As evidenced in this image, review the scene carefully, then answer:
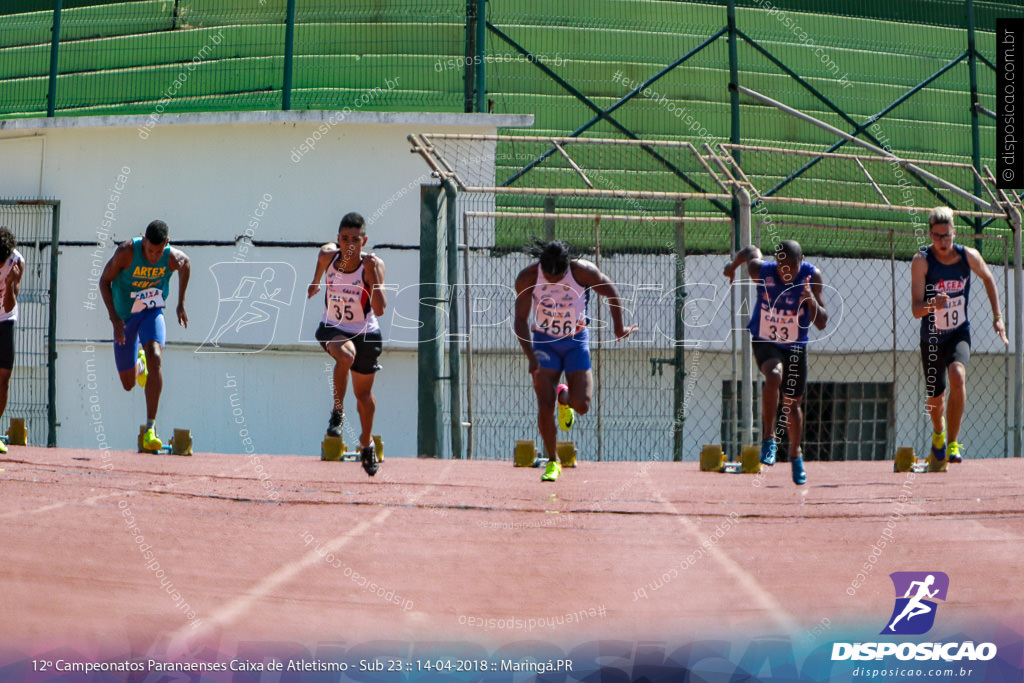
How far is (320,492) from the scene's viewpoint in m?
6.77

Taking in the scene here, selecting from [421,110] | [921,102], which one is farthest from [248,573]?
[921,102]

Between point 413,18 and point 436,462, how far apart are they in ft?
24.4

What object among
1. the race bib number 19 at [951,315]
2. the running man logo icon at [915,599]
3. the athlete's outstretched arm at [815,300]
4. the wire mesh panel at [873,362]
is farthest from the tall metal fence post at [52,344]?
the running man logo icon at [915,599]

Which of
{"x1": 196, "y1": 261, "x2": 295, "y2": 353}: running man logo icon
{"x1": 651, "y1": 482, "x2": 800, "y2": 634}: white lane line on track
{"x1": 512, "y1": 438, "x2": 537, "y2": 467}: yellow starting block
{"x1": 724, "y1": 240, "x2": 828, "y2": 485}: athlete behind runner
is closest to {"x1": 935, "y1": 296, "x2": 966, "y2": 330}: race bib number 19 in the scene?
{"x1": 724, "y1": 240, "x2": 828, "y2": 485}: athlete behind runner

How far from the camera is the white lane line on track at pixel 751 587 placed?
3580 mm

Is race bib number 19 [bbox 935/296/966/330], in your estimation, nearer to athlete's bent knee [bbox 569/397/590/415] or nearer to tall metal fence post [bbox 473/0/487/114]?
athlete's bent knee [bbox 569/397/590/415]

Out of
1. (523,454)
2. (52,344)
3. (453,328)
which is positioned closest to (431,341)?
(453,328)

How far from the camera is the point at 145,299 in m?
9.01

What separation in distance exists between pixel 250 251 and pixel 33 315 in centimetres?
312

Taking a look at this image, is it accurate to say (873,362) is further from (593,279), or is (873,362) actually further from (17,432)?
(17,432)

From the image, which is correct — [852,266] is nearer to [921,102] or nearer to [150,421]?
[921,102]

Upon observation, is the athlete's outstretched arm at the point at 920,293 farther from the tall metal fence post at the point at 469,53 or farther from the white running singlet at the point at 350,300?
the tall metal fence post at the point at 469,53

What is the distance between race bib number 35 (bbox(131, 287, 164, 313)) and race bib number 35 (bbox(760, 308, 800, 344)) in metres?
5.04

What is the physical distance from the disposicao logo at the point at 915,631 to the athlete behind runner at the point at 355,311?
184 inches
